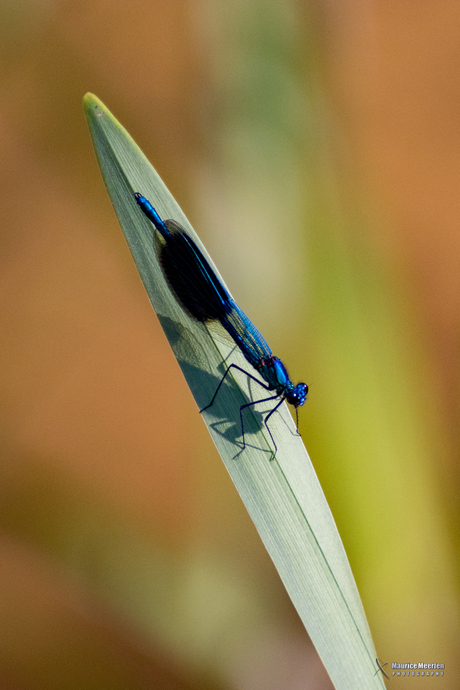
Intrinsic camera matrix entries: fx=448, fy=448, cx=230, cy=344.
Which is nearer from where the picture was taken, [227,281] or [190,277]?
[190,277]

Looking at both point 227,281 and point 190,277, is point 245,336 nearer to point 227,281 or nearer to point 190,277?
point 190,277

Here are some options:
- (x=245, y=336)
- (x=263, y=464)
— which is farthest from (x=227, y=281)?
(x=263, y=464)

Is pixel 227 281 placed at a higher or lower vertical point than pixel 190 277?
lower

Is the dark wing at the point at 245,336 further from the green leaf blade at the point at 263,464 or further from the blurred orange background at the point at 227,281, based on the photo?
the blurred orange background at the point at 227,281

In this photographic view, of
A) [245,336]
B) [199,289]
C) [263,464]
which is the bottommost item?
[263,464]

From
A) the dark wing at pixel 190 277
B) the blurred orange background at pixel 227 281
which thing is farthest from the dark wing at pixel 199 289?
the blurred orange background at pixel 227 281

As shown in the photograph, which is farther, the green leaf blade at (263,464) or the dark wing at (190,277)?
the dark wing at (190,277)

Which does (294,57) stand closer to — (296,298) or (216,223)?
(216,223)

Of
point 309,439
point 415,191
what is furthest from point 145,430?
point 415,191
